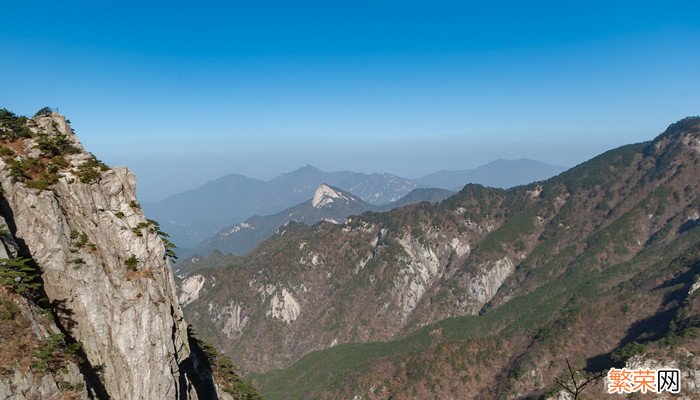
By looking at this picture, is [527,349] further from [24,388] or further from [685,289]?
[24,388]

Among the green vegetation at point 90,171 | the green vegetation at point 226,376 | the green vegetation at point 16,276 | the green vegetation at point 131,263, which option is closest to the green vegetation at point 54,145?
the green vegetation at point 90,171

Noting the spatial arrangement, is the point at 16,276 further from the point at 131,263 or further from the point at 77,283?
the point at 131,263

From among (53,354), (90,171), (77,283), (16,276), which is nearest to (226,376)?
(77,283)

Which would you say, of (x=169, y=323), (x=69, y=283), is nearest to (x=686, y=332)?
(x=169, y=323)

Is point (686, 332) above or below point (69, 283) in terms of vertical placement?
below

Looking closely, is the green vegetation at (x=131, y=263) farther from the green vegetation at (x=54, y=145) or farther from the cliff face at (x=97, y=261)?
the green vegetation at (x=54, y=145)

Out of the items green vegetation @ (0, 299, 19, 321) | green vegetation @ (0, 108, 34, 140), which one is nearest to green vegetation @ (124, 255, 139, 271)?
green vegetation @ (0, 299, 19, 321)

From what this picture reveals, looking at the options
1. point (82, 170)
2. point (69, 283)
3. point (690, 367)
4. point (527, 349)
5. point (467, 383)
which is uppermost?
point (82, 170)

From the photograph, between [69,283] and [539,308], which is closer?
[69,283]
